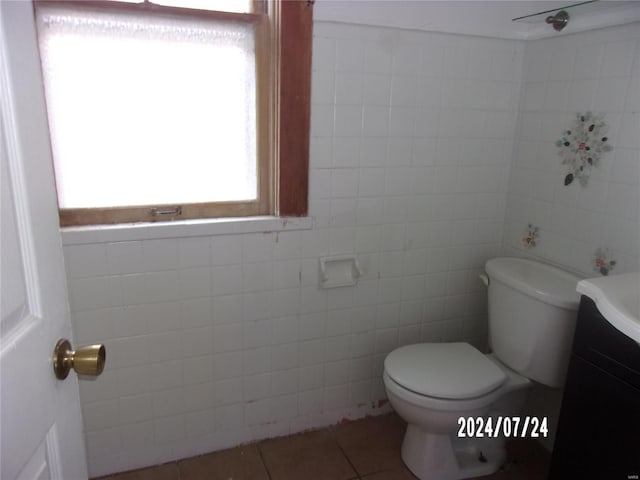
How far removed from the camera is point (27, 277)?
63 centimetres

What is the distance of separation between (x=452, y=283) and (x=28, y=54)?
1742 millimetres

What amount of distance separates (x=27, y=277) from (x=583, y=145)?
171 centimetres

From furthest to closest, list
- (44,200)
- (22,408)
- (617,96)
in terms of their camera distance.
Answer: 1. (617,96)
2. (44,200)
3. (22,408)

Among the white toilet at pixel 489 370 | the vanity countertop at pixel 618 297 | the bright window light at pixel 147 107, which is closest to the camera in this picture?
the vanity countertop at pixel 618 297

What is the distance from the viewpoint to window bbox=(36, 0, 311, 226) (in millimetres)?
1422

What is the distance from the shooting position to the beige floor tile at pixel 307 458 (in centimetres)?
173

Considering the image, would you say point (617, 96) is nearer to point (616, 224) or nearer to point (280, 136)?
point (616, 224)

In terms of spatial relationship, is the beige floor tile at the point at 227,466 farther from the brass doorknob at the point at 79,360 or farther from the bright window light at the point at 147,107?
the brass doorknob at the point at 79,360

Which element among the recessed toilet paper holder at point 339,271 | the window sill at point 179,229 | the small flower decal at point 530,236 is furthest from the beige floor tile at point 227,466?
the small flower decal at point 530,236

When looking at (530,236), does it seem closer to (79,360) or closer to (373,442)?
(373,442)

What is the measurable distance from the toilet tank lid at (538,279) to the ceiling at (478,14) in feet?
2.77

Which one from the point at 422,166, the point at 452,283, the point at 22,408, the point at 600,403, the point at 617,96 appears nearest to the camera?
the point at 22,408

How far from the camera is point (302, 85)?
62.1 inches

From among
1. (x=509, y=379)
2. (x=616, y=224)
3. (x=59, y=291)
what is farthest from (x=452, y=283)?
(x=59, y=291)
